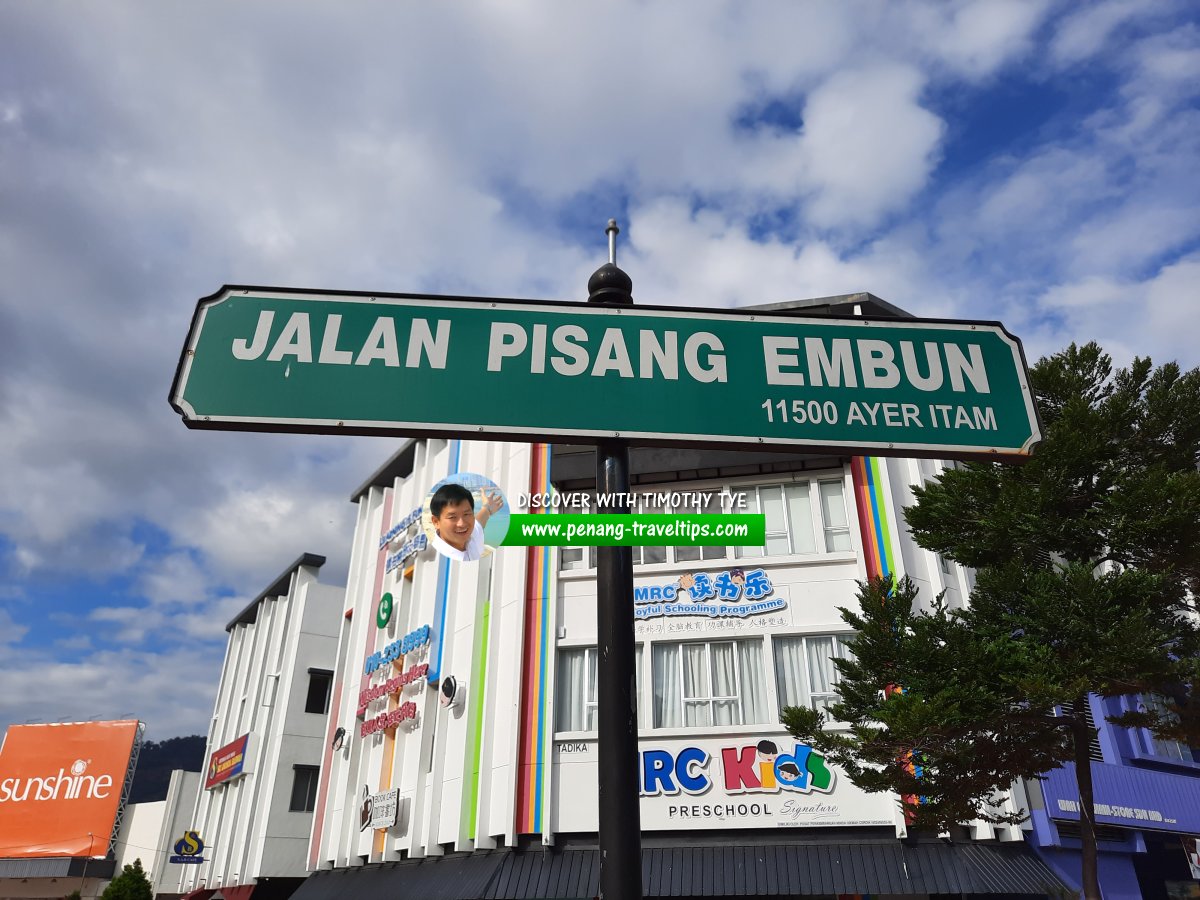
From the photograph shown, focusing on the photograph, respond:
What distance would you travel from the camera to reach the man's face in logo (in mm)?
2900

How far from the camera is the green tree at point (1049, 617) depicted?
9195mm

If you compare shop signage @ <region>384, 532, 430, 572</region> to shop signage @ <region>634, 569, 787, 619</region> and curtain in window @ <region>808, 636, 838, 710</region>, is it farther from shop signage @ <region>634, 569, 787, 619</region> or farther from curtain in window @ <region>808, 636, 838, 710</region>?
curtain in window @ <region>808, 636, 838, 710</region>

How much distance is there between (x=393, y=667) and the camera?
80.9 feet

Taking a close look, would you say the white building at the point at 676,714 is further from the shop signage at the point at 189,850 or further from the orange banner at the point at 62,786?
the orange banner at the point at 62,786

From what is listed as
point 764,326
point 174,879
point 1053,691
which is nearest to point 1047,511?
point 1053,691

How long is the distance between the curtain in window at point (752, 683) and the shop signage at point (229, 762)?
74.6 feet

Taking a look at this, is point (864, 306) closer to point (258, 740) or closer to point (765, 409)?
point (765, 409)

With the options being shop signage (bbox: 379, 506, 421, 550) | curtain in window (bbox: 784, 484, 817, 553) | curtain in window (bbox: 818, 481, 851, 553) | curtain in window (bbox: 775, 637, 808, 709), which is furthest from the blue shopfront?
shop signage (bbox: 379, 506, 421, 550)

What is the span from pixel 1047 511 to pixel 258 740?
3129 cm

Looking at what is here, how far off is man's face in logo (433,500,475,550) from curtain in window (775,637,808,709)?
16050 mm
